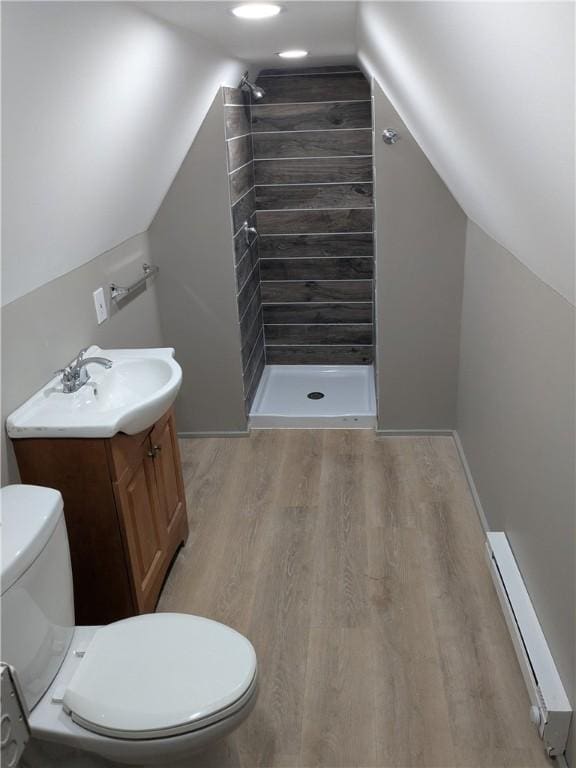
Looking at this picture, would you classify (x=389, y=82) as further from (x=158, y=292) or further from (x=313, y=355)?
(x=313, y=355)

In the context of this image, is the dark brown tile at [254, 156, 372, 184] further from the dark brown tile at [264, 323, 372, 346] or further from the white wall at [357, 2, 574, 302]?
the white wall at [357, 2, 574, 302]

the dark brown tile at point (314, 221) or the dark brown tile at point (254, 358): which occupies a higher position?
the dark brown tile at point (314, 221)

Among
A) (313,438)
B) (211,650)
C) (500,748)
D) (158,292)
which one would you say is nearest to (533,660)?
(500,748)

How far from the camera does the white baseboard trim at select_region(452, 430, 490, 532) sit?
2.75 m

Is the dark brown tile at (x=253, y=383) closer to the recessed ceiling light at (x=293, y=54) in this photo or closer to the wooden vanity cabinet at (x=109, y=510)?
the wooden vanity cabinet at (x=109, y=510)

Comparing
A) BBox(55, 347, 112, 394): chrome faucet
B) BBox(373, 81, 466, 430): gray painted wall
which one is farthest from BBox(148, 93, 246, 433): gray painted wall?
BBox(55, 347, 112, 394): chrome faucet

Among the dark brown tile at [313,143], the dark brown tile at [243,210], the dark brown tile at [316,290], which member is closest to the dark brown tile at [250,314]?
the dark brown tile at [316,290]

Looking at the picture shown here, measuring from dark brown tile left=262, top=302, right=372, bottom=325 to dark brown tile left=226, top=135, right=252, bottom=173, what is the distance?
0.97 meters

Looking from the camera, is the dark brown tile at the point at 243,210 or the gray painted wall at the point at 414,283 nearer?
the gray painted wall at the point at 414,283

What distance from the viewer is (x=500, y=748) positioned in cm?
184

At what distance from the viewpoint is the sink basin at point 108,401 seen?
1.89 m

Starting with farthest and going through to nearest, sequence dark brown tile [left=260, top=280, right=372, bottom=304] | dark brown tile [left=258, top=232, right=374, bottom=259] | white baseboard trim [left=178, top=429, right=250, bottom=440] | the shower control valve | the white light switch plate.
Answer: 1. dark brown tile [left=260, top=280, right=372, bottom=304]
2. dark brown tile [left=258, top=232, right=374, bottom=259]
3. white baseboard trim [left=178, top=429, right=250, bottom=440]
4. the shower control valve
5. the white light switch plate

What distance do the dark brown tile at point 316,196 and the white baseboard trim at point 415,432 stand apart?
143 cm

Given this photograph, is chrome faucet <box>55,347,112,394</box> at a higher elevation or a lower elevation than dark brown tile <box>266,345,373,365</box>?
higher
